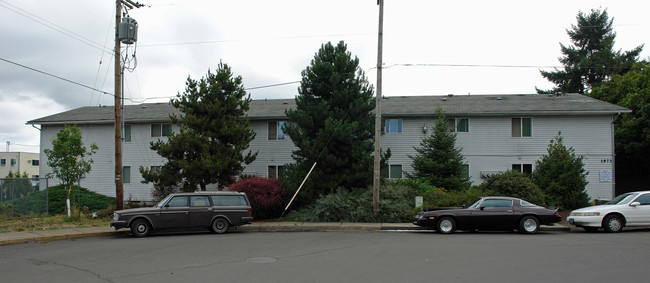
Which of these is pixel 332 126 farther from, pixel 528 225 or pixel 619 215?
pixel 619 215

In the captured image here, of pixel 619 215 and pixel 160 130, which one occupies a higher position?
pixel 160 130

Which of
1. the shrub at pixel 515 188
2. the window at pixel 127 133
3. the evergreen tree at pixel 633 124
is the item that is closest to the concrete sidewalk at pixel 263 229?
the shrub at pixel 515 188

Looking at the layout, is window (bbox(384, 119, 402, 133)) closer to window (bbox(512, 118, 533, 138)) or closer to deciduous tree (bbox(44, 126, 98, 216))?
window (bbox(512, 118, 533, 138))

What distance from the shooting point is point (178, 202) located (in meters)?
15.2

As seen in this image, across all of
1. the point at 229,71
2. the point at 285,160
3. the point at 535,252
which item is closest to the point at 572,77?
the point at 285,160

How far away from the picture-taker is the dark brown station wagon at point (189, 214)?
579 inches

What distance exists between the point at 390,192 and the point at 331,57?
6845 mm

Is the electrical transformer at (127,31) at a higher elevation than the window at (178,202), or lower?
higher

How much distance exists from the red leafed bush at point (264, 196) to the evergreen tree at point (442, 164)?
7338 millimetres

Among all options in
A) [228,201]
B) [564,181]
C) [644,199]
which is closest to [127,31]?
[228,201]

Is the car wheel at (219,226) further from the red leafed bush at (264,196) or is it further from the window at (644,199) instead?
the window at (644,199)

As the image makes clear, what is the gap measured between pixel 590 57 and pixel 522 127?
28981 millimetres

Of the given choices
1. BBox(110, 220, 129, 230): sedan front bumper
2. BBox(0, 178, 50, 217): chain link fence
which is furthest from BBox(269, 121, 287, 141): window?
BBox(110, 220, 129, 230): sedan front bumper

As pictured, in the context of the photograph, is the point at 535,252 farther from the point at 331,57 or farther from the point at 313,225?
the point at 331,57
